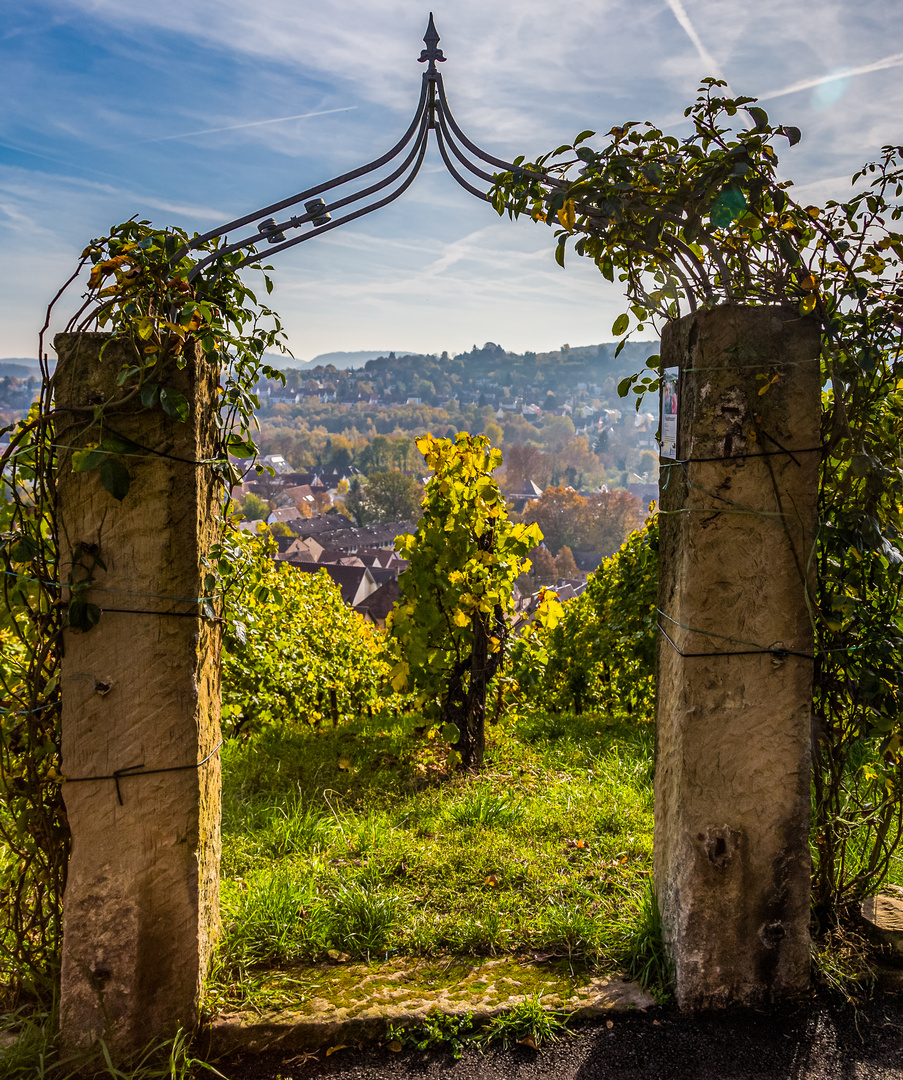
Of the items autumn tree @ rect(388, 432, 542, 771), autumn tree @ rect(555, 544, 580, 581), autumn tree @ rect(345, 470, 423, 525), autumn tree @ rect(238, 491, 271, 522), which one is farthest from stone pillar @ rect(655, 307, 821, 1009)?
autumn tree @ rect(238, 491, 271, 522)

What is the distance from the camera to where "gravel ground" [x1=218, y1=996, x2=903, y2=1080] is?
2.00 meters

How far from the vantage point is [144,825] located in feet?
6.67

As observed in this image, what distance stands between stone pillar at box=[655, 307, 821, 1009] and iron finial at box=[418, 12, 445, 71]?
1158mm

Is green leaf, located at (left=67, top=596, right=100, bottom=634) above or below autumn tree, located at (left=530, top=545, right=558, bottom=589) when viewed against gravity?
above

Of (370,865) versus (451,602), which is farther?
(451,602)

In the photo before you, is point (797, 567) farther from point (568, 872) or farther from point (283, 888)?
point (283, 888)

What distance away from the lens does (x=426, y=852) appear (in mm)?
2957

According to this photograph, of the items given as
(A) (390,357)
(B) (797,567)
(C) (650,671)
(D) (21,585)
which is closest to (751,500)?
(B) (797,567)

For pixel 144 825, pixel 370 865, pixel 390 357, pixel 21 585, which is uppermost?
pixel 390 357

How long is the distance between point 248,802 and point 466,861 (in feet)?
4.41

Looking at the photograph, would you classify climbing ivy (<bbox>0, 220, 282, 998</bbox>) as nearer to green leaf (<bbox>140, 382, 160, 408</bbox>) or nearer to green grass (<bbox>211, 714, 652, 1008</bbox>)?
green leaf (<bbox>140, 382, 160, 408</bbox>)

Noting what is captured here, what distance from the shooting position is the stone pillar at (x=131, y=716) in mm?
1986

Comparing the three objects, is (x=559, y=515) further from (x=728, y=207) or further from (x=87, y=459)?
(x=87, y=459)

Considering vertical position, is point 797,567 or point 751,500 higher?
point 751,500
